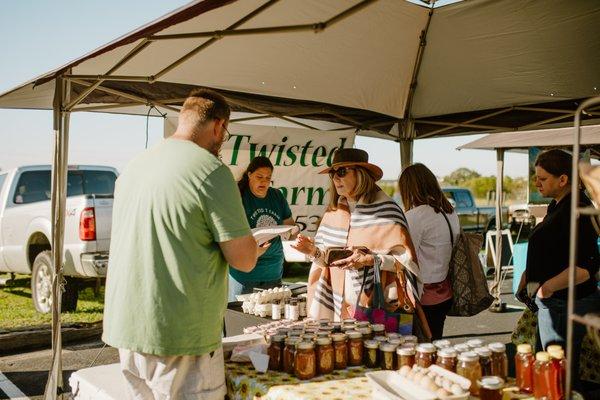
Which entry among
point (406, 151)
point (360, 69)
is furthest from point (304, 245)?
point (406, 151)

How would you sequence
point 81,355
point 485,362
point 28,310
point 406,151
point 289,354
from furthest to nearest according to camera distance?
point 28,310 < point 81,355 < point 406,151 < point 289,354 < point 485,362

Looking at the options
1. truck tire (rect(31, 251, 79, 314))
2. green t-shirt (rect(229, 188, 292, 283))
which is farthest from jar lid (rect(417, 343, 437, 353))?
truck tire (rect(31, 251, 79, 314))

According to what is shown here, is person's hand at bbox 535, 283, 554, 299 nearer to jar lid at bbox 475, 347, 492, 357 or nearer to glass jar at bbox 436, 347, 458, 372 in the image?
jar lid at bbox 475, 347, 492, 357

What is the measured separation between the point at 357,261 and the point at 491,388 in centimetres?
130

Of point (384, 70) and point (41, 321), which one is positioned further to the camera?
point (41, 321)

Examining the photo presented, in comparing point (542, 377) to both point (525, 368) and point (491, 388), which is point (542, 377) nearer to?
point (525, 368)

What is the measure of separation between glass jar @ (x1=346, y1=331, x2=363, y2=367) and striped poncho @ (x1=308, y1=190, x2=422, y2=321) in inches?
28.3

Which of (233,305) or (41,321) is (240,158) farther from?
(41,321)

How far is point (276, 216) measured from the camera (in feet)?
15.9

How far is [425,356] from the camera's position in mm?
2258

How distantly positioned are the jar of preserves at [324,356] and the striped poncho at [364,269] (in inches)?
33.3

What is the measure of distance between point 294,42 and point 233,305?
205cm

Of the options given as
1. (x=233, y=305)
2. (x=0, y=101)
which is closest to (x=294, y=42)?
(x=233, y=305)

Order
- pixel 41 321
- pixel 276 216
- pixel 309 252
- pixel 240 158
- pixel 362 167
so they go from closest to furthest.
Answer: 1. pixel 309 252
2. pixel 362 167
3. pixel 276 216
4. pixel 240 158
5. pixel 41 321
